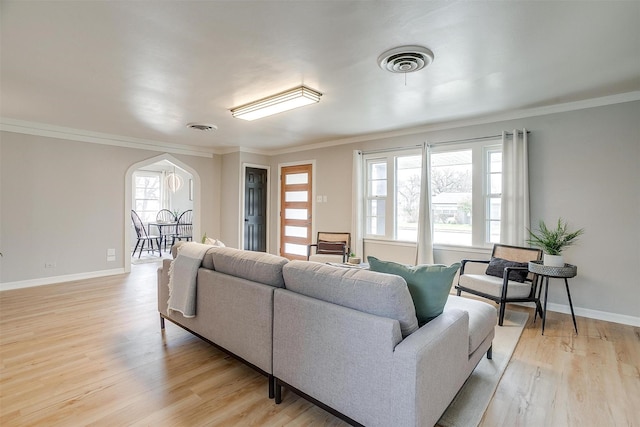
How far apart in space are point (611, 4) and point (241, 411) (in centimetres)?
327

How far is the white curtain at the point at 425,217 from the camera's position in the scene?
4.54 m

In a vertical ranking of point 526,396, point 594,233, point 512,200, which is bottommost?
point 526,396

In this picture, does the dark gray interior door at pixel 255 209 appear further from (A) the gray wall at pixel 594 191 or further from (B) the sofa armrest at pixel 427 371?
(B) the sofa armrest at pixel 427 371

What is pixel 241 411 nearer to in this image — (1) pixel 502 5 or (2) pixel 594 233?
(1) pixel 502 5

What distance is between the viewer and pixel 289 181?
6629 millimetres

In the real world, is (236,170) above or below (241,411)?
above

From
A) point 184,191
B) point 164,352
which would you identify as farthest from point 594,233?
point 184,191

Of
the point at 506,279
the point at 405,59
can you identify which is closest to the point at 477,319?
the point at 506,279

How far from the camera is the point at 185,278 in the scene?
104 inches

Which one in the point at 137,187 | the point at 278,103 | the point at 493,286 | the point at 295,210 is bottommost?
the point at 493,286

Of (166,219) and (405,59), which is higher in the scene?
(405,59)

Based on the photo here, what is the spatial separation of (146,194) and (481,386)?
9.19m

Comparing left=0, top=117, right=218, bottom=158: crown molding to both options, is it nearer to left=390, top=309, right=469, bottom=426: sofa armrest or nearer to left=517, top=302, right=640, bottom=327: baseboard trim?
left=390, top=309, right=469, bottom=426: sofa armrest

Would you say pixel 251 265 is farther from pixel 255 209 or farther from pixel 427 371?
pixel 255 209
